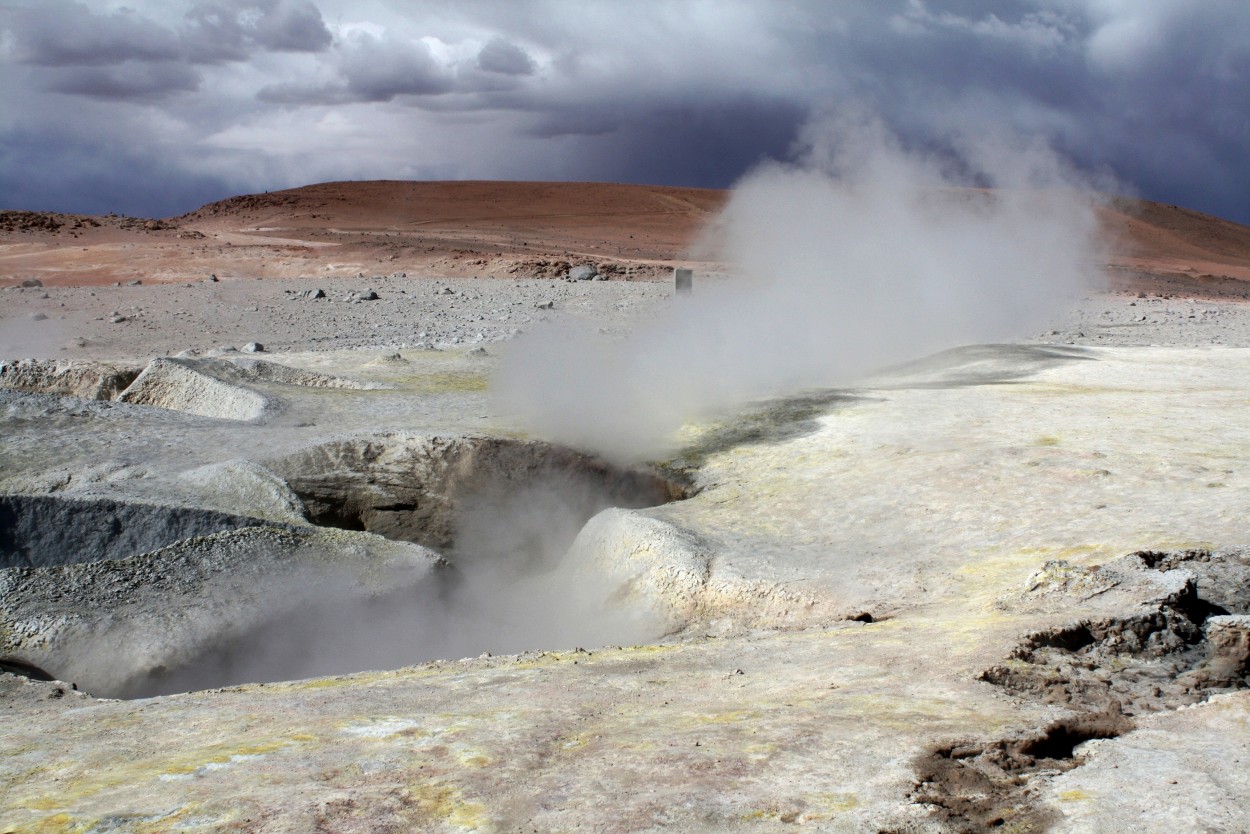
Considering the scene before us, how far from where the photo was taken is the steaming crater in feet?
11.9

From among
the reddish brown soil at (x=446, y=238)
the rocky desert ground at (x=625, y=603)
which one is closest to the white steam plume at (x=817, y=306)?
the rocky desert ground at (x=625, y=603)

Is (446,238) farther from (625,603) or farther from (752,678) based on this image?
(752,678)

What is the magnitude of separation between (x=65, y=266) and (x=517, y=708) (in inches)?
763

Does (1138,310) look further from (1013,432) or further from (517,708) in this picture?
(517,708)

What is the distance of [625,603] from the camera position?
4273 mm

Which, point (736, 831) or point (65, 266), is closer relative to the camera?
point (736, 831)

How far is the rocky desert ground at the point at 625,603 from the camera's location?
6.94ft

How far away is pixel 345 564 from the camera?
13.7 feet

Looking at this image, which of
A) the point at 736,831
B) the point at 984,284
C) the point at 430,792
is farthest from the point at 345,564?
the point at 984,284

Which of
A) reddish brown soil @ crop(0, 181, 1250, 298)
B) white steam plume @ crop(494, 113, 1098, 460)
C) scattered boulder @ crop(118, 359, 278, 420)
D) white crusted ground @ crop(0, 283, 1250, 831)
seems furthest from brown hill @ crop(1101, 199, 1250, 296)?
scattered boulder @ crop(118, 359, 278, 420)

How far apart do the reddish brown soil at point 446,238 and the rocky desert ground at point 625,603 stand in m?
11.9

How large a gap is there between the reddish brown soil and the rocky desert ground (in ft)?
39.0

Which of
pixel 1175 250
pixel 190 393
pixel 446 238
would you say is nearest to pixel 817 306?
pixel 190 393

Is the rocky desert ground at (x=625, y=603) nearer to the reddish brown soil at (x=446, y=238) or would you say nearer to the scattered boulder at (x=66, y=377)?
the scattered boulder at (x=66, y=377)
